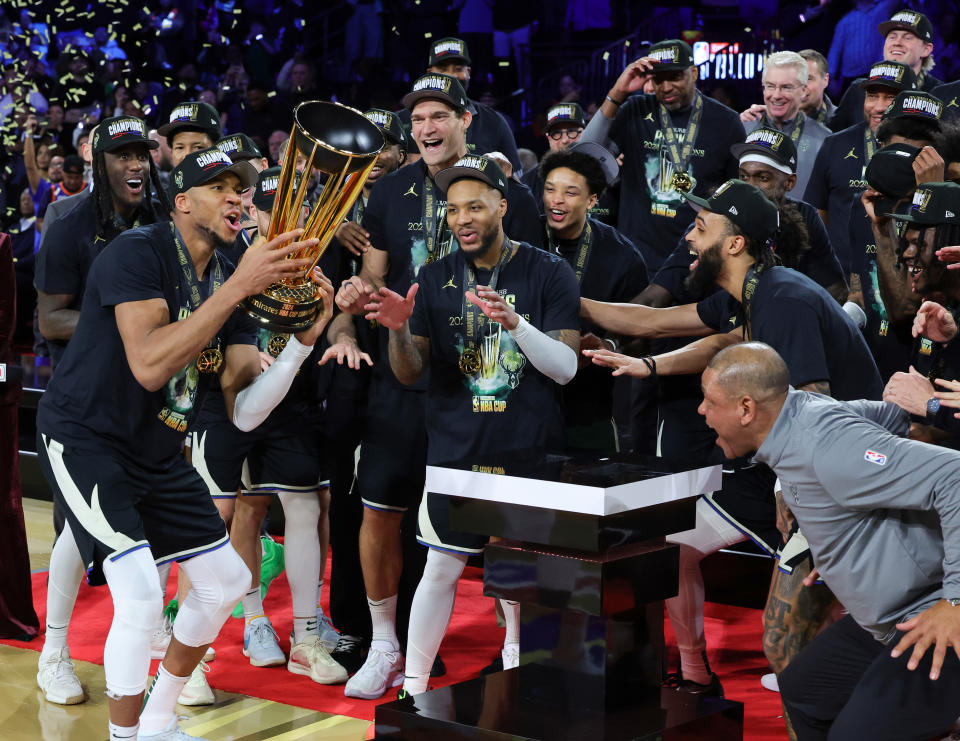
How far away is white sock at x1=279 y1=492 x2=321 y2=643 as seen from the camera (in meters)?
4.96

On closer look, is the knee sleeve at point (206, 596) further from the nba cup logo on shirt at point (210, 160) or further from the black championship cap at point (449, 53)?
the black championship cap at point (449, 53)

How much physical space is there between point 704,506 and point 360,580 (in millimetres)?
1559

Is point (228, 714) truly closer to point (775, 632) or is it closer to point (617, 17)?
point (775, 632)

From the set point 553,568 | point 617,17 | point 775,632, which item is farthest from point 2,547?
point 617,17

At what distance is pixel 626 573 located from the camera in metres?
3.47

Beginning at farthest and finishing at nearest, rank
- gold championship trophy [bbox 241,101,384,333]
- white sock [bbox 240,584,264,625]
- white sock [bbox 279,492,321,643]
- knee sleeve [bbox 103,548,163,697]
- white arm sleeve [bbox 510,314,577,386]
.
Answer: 1. white sock [bbox 240,584,264,625]
2. white sock [bbox 279,492,321,643]
3. white arm sleeve [bbox 510,314,577,386]
4. knee sleeve [bbox 103,548,163,697]
5. gold championship trophy [bbox 241,101,384,333]

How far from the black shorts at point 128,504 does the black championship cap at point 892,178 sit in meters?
2.67

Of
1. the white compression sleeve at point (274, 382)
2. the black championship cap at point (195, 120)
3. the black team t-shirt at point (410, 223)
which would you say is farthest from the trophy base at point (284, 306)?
the black championship cap at point (195, 120)

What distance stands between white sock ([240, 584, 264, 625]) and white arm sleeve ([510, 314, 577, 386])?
170 cm

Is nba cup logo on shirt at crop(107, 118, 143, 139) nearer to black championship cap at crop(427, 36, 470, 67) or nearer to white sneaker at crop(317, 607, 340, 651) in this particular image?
black championship cap at crop(427, 36, 470, 67)

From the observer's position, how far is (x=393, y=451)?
4.86 meters

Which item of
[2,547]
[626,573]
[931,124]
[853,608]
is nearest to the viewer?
[853,608]

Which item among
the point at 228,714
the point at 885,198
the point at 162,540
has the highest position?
the point at 885,198

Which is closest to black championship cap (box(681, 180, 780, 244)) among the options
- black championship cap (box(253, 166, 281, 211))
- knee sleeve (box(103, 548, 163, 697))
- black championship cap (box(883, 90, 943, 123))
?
black championship cap (box(883, 90, 943, 123))
